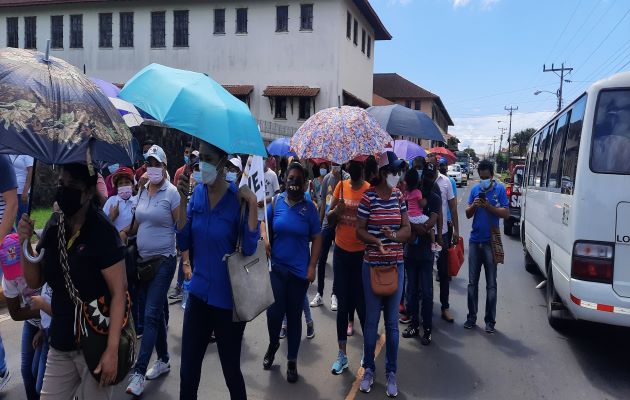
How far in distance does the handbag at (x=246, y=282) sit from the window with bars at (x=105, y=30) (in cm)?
3326

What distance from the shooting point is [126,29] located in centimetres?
3153

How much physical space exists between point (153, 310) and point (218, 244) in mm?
1399

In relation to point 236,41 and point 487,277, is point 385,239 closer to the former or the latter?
point 487,277

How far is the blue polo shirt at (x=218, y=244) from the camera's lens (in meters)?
3.13

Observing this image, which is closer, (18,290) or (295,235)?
(18,290)

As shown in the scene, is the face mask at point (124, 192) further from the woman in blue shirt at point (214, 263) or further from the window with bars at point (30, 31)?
the window with bars at point (30, 31)

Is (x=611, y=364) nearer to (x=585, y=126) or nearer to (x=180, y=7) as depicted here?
(x=585, y=126)

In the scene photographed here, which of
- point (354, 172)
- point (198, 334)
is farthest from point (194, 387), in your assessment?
point (354, 172)

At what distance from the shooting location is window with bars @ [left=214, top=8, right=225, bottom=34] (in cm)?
2972

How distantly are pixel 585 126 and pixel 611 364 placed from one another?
252 cm

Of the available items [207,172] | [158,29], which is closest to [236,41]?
[158,29]

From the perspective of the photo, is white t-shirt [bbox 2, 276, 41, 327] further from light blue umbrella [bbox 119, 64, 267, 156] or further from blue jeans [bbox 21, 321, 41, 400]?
light blue umbrella [bbox 119, 64, 267, 156]

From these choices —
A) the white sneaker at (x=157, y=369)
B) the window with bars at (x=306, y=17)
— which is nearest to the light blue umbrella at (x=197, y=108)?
the white sneaker at (x=157, y=369)

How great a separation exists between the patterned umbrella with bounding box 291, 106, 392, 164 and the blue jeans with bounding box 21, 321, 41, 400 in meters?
2.56
